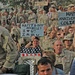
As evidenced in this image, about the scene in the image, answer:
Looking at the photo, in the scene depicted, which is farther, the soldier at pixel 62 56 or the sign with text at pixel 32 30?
the sign with text at pixel 32 30

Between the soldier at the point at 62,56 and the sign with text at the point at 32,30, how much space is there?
0.33 metres

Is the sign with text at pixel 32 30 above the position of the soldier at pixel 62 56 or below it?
above

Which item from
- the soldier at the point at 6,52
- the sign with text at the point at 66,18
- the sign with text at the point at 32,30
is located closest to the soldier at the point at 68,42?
the sign with text at the point at 66,18

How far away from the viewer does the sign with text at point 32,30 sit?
5.34m

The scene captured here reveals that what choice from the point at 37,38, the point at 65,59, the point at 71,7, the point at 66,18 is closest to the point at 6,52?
the point at 37,38

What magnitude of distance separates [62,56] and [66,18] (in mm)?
654

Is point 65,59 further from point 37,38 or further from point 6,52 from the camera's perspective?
point 6,52

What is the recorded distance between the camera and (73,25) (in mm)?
5270

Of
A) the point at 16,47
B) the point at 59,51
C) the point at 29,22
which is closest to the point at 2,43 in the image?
the point at 16,47

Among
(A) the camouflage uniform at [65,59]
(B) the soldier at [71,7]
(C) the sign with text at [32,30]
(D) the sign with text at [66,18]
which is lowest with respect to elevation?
(A) the camouflage uniform at [65,59]

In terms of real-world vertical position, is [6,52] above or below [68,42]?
below

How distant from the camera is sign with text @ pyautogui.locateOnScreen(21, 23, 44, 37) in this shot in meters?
5.34

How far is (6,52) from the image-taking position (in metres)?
5.24

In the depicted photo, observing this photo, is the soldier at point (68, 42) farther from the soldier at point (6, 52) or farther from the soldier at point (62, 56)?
the soldier at point (6, 52)
